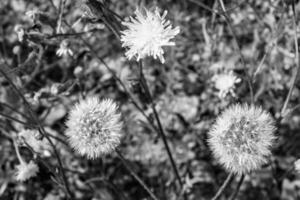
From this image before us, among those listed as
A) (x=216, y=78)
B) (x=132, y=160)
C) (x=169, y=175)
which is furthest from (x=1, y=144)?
(x=216, y=78)

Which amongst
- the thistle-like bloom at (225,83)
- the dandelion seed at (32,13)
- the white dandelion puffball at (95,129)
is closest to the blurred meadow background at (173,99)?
the thistle-like bloom at (225,83)

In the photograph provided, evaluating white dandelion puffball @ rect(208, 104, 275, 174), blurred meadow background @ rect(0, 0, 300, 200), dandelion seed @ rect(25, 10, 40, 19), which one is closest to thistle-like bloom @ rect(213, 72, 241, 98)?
blurred meadow background @ rect(0, 0, 300, 200)

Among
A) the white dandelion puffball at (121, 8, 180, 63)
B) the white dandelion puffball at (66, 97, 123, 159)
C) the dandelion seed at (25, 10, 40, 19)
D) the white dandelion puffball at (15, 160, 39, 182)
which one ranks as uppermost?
the dandelion seed at (25, 10, 40, 19)

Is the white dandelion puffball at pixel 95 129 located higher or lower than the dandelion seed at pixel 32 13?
lower

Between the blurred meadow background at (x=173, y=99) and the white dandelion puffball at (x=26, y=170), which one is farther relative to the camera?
the blurred meadow background at (x=173, y=99)

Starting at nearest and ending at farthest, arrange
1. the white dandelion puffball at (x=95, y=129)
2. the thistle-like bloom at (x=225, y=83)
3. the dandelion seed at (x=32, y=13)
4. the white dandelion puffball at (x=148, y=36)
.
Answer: the white dandelion puffball at (x=148, y=36) < the white dandelion puffball at (x=95, y=129) < the dandelion seed at (x=32, y=13) < the thistle-like bloom at (x=225, y=83)

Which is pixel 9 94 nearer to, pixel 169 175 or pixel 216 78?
pixel 169 175

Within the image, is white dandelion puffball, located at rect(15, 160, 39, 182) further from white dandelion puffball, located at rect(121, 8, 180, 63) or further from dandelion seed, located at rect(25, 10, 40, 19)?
white dandelion puffball, located at rect(121, 8, 180, 63)

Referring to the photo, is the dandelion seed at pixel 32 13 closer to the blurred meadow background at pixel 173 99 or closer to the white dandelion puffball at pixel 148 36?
the blurred meadow background at pixel 173 99
